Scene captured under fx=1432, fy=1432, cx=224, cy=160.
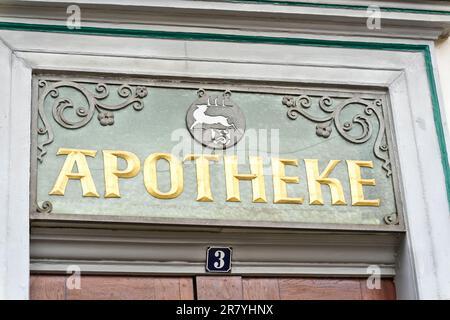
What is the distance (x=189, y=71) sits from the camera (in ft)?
21.4

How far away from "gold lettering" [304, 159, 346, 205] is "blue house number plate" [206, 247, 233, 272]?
46 cm

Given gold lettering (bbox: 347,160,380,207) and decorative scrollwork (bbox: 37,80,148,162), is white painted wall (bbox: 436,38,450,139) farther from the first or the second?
decorative scrollwork (bbox: 37,80,148,162)

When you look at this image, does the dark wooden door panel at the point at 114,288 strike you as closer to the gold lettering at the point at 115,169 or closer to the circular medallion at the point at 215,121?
the gold lettering at the point at 115,169

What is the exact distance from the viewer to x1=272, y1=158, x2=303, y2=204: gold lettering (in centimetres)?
636

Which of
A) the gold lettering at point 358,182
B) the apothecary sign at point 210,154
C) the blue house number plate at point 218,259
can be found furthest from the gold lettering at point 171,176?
the gold lettering at point 358,182

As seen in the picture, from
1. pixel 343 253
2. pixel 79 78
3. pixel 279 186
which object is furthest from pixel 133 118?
pixel 343 253

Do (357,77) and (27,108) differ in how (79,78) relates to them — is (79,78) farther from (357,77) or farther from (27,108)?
(357,77)

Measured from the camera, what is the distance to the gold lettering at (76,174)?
20.2 ft

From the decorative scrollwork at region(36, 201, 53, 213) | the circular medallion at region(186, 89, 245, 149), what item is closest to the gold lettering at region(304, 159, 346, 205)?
the circular medallion at region(186, 89, 245, 149)

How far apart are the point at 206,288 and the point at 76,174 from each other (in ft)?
2.45

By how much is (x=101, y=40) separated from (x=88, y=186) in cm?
73

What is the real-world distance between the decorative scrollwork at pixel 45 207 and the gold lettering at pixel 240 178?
789 mm
